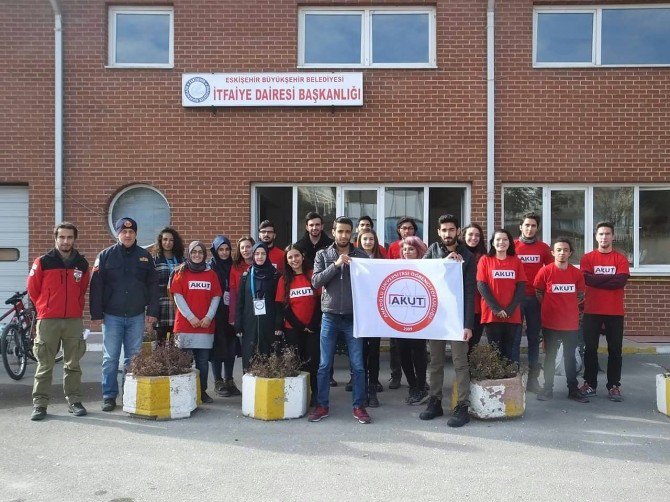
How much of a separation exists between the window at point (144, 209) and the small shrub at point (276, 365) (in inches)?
183

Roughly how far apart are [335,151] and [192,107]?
2.44 meters

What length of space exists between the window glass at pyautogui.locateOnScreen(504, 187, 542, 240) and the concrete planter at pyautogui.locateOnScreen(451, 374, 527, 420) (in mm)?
4614

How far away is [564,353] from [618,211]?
4381 millimetres

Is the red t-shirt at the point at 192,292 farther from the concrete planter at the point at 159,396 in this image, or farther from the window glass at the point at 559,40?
the window glass at the point at 559,40

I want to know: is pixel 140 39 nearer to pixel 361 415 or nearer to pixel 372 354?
pixel 372 354

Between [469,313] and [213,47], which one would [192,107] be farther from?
[469,313]

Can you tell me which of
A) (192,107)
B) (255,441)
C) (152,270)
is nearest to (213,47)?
(192,107)

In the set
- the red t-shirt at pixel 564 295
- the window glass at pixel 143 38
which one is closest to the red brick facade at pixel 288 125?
the window glass at pixel 143 38

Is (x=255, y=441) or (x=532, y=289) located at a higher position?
(x=532, y=289)

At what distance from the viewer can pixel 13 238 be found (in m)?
9.88

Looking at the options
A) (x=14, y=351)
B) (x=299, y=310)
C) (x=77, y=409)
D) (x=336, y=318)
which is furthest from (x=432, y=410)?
(x=14, y=351)

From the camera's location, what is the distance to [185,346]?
6324 mm

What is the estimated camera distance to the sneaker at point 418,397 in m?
6.31

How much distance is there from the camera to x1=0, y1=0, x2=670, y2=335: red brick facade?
964 centimetres
